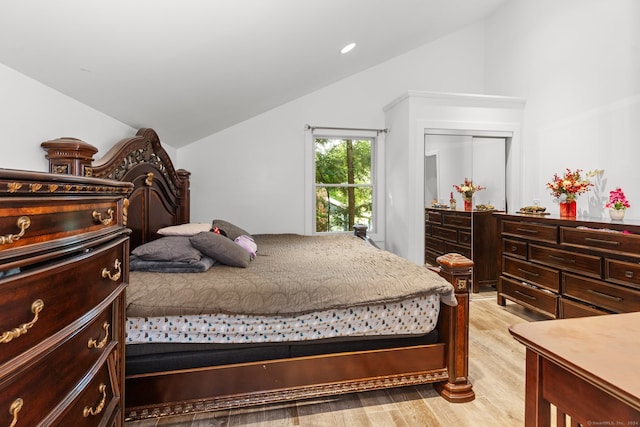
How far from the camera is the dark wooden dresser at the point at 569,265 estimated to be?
232 centimetres

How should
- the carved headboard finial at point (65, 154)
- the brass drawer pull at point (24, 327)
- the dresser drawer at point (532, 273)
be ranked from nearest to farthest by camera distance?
the brass drawer pull at point (24, 327)
the carved headboard finial at point (65, 154)
the dresser drawer at point (532, 273)

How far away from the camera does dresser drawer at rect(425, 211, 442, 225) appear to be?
401 centimetres

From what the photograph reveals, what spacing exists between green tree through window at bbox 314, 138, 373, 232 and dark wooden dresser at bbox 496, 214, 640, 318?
1688 mm

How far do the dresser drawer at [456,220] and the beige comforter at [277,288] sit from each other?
206cm

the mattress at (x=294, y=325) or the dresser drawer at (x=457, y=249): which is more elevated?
the dresser drawer at (x=457, y=249)

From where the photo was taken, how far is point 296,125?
4.20 meters

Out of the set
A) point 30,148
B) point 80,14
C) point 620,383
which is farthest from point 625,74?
point 30,148

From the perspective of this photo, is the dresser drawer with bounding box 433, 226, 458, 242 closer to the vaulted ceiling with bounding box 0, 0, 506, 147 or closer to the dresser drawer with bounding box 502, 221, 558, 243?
the dresser drawer with bounding box 502, 221, 558, 243

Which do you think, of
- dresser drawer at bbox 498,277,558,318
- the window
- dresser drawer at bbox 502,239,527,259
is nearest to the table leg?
dresser drawer at bbox 498,277,558,318

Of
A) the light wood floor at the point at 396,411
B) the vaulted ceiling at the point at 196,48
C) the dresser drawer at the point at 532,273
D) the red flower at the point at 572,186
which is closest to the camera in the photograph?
the vaulted ceiling at the point at 196,48

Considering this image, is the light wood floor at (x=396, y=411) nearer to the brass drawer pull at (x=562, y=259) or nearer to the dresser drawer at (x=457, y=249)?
the brass drawer pull at (x=562, y=259)

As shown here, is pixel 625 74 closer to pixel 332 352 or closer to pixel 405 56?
pixel 405 56

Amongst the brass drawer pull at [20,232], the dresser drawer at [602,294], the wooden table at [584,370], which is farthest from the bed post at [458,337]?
the brass drawer pull at [20,232]

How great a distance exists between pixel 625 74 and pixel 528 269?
188cm
